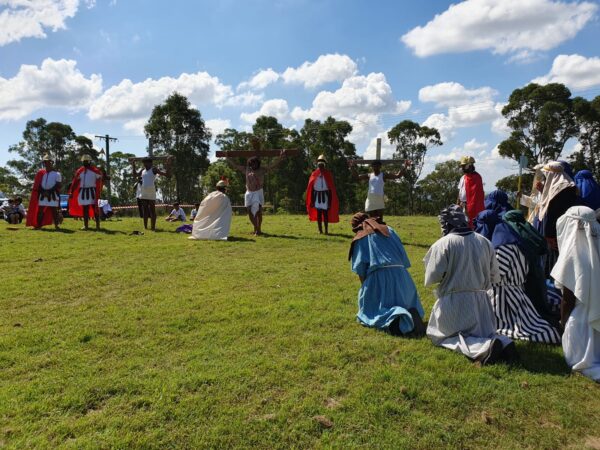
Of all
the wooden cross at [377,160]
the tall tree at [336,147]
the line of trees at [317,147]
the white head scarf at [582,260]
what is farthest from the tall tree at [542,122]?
the white head scarf at [582,260]

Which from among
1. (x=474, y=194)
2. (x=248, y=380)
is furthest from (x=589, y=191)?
(x=248, y=380)

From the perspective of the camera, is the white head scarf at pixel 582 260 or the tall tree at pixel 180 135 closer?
the white head scarf at pixel 582 260

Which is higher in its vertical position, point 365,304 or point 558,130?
point 558,130

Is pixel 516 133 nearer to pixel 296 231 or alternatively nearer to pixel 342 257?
pixel 296 231

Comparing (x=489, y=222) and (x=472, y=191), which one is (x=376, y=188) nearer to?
(x=472, y=191)

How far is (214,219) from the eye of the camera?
12453 mm

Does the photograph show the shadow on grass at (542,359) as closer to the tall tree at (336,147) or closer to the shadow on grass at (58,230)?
the shadow on grass at (58,230)

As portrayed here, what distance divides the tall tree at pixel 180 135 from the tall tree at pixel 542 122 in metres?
25.9

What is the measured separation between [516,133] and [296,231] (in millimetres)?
26175

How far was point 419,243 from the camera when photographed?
1198 cm

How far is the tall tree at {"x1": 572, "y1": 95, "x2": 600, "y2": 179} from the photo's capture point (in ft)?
104

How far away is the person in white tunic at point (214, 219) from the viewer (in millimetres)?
12281

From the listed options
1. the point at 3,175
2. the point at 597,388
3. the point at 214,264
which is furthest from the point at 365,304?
the point at 3,175

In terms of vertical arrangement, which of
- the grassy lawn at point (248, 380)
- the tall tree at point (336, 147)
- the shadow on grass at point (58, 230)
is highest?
the tall tree at point (336, 147)
